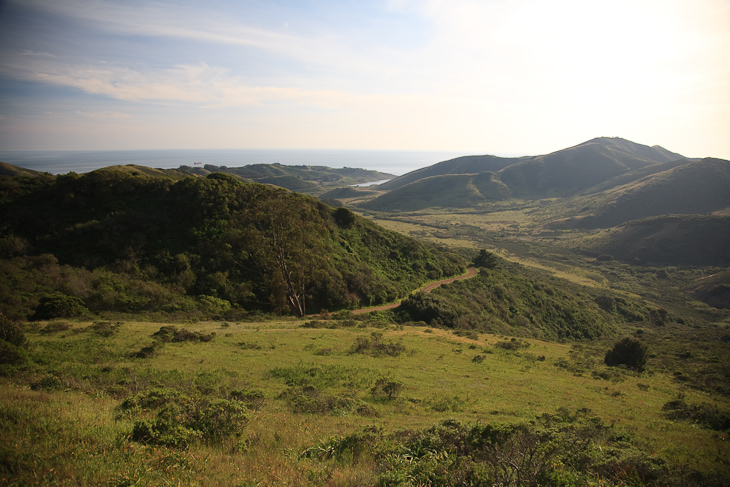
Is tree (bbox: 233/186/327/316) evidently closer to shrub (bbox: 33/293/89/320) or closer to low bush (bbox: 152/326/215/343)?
low bush (bbox: 152/326/215/343)

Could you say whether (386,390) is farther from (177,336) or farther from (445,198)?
(445,198)

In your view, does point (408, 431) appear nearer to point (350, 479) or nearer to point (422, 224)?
point (350, 479)

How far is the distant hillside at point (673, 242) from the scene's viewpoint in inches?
3575

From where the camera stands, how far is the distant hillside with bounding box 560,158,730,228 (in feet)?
426

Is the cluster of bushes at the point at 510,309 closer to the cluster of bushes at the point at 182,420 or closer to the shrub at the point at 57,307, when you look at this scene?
the shrub at the point at 57,307

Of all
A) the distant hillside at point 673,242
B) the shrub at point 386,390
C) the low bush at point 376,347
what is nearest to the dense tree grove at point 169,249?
the low bush at point 376,347

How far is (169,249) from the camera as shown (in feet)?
96.0

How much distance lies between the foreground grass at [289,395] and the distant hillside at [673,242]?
3568 inches

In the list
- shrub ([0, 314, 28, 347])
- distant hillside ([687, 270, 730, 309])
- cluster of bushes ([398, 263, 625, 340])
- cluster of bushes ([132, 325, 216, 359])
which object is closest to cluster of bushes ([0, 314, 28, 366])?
shrub ([0, 314, 28, 347])

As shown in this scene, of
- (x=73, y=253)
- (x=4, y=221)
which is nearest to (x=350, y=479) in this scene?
(x=73, y=253)

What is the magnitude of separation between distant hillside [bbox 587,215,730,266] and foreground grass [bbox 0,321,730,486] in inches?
3568

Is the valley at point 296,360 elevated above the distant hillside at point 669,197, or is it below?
below

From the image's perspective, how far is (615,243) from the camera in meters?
102

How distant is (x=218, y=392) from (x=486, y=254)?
159 ft
